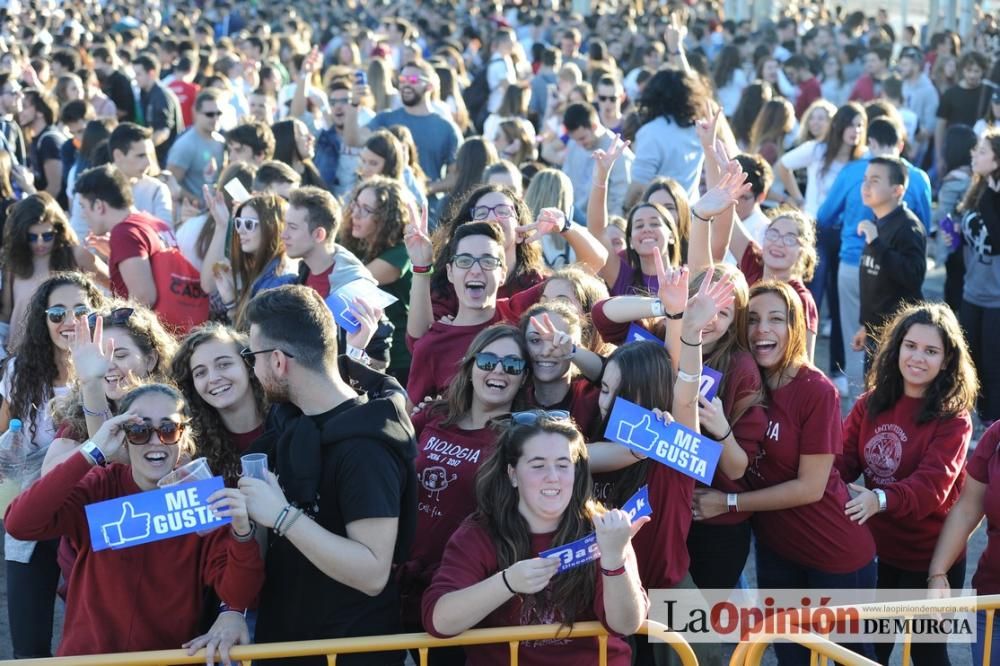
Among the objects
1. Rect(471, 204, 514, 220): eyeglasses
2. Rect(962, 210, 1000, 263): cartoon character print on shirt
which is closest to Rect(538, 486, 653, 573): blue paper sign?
Rect(471, 204, 514, 220): eyeglasses

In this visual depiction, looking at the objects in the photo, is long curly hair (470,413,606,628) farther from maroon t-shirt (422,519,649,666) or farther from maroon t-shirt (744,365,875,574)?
maroon t-shirt (744,365,875,574)

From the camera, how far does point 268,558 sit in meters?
3.55

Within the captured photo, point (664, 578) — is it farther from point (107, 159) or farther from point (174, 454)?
point (107, 159)

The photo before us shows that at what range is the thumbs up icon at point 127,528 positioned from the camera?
3254 mm

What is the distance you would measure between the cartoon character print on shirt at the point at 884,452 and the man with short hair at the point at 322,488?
71.3 inches

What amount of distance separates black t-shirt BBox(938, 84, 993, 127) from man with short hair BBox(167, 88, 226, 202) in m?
7.85

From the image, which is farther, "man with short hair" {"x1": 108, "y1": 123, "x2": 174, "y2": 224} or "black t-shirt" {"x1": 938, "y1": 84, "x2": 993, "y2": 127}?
"black t-shirt" {"x1": 938, "y1": 84, "x2": 993, "y2": 127}

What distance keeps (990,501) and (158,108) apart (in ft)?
30.4

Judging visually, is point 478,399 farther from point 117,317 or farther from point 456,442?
point 117,317

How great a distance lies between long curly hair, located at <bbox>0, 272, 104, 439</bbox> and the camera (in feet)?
15.4

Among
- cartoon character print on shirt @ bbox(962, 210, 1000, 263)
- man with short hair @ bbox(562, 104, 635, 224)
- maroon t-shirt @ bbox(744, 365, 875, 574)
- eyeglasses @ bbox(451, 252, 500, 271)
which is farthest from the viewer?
man with short hair @ bbox(562, 104, 635, 224)

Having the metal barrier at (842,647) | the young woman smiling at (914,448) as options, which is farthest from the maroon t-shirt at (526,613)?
the young woman smiling at (914,448)

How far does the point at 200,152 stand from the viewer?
31.0 ft

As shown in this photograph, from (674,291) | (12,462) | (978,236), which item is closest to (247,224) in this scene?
(12,462)
